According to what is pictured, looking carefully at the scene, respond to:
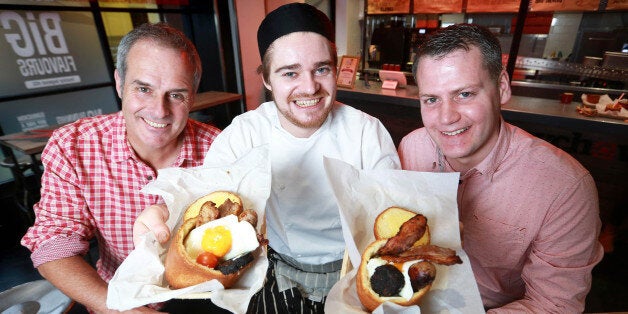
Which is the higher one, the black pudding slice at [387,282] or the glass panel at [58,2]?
the glass panel at [58,2]

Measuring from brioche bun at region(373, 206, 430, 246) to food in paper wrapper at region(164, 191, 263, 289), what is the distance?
526mm

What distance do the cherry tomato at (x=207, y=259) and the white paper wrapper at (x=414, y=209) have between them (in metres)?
0.52

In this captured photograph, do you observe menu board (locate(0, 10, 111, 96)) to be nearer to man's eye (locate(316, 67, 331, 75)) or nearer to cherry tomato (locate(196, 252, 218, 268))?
man's eye (locate(316, 67, 331, 75))

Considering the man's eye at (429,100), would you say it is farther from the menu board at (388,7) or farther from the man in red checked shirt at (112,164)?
the menu board at (388,7)

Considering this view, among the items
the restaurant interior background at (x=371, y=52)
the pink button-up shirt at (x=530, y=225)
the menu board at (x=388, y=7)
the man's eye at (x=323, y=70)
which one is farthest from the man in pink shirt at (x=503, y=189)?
the menu board at (x=388, y=7)

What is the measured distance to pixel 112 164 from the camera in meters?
1.99

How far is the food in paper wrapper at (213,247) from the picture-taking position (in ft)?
3.89

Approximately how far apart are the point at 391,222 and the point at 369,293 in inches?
13.7

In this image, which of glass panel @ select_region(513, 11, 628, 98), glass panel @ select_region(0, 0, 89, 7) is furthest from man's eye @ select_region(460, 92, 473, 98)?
glass panel @ select_region(513, 11, 628, 98)

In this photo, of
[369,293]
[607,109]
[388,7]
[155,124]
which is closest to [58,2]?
[155,124]

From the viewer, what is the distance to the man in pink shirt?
4.92 feet

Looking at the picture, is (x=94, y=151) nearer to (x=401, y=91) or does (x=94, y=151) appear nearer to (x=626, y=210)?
(x=401, y=91)

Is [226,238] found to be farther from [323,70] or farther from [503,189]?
[503,189]

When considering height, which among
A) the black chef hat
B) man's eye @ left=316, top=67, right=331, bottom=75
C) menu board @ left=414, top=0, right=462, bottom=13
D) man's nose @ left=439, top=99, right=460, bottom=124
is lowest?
man's nose @ left=439, top=99, right=460, bottom=124
